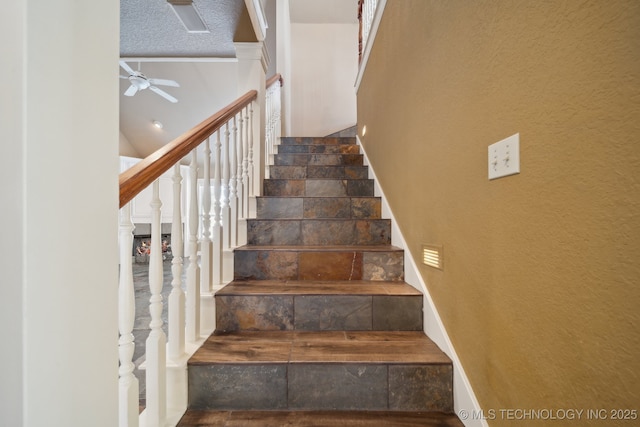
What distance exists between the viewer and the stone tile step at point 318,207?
2223mm

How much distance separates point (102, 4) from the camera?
0.53m

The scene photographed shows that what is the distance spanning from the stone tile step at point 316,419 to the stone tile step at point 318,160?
7.42ft

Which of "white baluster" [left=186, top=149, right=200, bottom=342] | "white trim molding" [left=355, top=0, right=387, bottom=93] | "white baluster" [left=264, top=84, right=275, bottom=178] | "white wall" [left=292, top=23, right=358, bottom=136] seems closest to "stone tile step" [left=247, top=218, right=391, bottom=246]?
"white baluster" [left=186, top=149, right=200, bottom=342]

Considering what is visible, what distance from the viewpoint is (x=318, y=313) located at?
55.7 inches

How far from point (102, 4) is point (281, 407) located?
127 centimetres

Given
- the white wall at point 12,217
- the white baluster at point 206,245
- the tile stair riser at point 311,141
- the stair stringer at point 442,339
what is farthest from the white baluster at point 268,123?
the white wall at point 12,217

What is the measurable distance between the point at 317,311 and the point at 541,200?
101cm

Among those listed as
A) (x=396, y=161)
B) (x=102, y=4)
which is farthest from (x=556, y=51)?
(x=396, y=161)

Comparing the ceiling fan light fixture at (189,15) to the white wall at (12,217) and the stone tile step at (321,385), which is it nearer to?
the white wall at (12,217)

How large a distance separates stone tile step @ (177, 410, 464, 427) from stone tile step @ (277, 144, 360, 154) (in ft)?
8.58

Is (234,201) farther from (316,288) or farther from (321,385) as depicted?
(321,385)

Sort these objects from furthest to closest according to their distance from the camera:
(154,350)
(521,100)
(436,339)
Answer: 1. (436,339)
2. (154,350)
3. (521,100)

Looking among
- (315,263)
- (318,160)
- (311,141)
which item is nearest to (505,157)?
(315,263)

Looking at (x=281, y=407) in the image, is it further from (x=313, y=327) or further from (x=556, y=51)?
(x=556, y=51)
